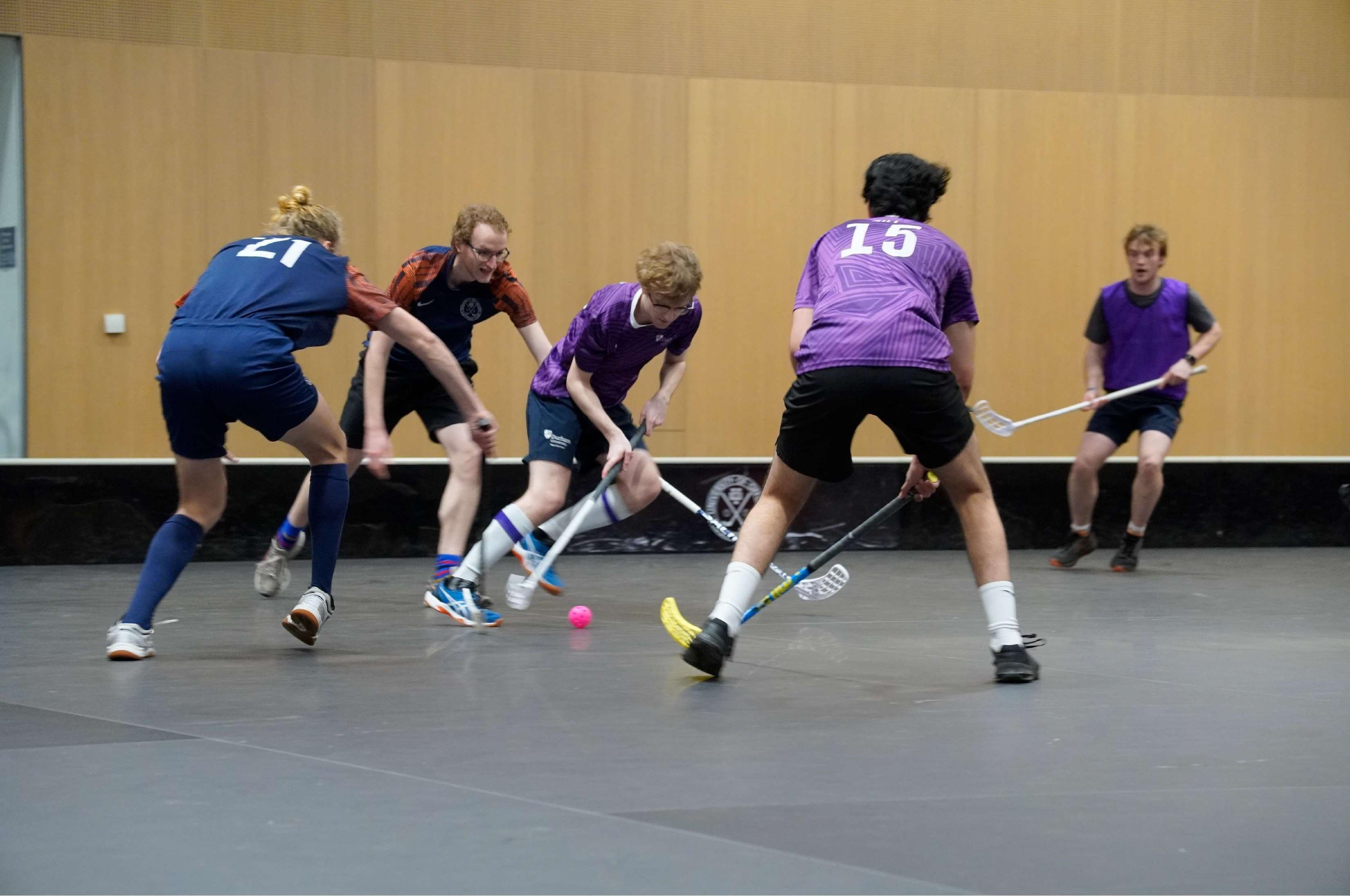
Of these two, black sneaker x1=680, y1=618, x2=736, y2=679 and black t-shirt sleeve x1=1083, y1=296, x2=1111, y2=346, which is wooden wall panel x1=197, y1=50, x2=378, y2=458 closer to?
black t-shirt sleeve x1=1083, y1=296, x2=1111, y2=346

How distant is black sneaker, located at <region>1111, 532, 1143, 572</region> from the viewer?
265 inches

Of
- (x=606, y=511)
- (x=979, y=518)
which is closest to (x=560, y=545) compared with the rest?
(x=606, y=511)

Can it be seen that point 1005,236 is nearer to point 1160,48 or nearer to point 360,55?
point 1160,48

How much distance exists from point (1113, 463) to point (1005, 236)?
5.80 feet

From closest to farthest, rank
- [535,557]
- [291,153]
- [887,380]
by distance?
[887,380] → [535,557] → [291,153]

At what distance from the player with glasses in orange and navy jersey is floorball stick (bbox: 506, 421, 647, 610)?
239 mm

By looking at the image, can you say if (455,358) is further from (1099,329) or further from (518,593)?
(1099,329)

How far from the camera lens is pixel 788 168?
8758mm

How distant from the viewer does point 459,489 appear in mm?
5035

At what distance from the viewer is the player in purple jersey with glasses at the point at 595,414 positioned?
4.53 metres

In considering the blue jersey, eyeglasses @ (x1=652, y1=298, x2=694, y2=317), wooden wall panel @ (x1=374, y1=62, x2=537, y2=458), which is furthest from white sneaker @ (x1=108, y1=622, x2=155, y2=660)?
wooden wall panel @ (x1=374, y1=62, x2=537, y2=458)

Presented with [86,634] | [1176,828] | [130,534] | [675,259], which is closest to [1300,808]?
[1176,828]

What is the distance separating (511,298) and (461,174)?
347cm

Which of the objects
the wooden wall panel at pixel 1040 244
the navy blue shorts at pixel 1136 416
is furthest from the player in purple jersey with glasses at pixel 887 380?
the wooden wall panel at pixel 1040 244
